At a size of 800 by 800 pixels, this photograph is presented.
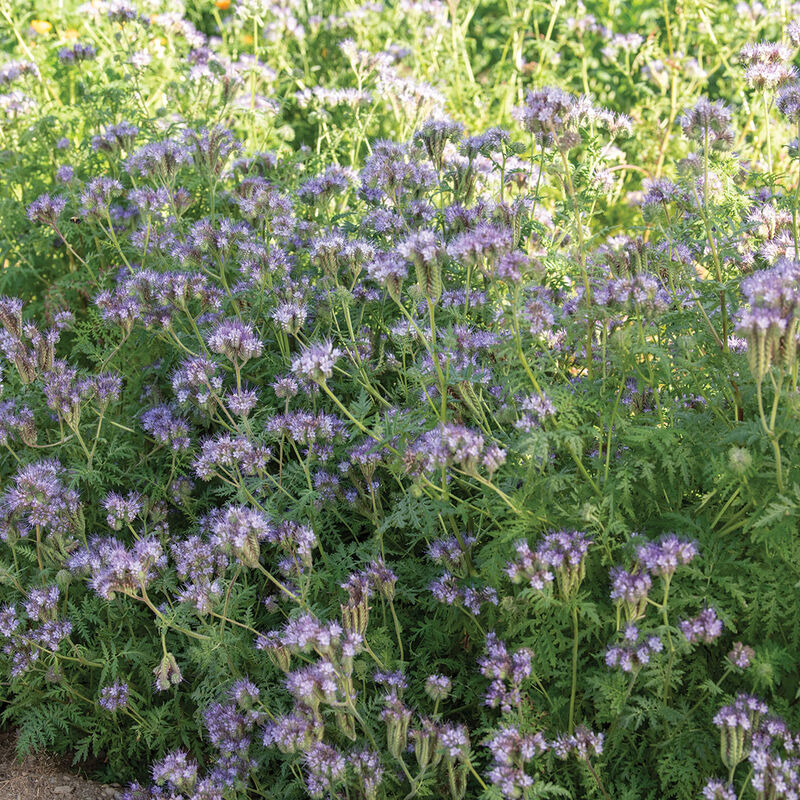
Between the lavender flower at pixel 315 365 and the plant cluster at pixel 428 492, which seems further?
the lavender flower at pixel 315 365

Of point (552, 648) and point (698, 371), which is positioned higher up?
point (698, 371)

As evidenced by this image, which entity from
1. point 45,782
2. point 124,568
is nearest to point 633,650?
point 124,568

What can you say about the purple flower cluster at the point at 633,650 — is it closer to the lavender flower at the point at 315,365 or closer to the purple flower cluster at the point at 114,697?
the lavender flower at the point at 315,365

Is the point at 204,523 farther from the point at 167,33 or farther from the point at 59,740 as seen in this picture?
the point at 167,33

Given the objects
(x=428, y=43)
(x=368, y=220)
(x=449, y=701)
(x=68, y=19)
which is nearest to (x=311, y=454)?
(x=449, y=701)

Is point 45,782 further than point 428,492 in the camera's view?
Yes

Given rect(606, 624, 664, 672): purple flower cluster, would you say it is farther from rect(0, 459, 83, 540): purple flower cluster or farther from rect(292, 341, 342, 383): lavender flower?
rect(0, 459, 83, 540): purple flower cluster

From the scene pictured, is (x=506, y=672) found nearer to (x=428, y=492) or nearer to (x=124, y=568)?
(x=428, y=492)

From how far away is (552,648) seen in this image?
281 cm

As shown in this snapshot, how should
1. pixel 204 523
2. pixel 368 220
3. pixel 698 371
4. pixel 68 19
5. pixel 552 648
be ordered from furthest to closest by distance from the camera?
1. pixel 68 19
2. pixel 368 220
3. pixel 204 523
4. pixel 698 371
5. pixel 552 648

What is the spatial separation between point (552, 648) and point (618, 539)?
0.45m

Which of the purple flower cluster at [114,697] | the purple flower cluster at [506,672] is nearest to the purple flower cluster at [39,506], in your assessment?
the purple flower cluster at [114,697]

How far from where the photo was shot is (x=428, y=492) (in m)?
3.03

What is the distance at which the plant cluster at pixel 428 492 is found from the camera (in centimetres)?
263
